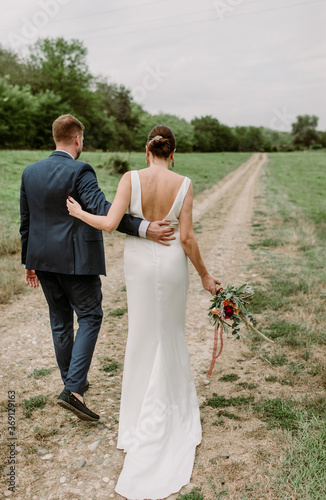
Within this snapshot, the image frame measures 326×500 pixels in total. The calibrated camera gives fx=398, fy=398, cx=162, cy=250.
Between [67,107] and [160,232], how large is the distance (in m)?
47.4

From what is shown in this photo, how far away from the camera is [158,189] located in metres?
2.81

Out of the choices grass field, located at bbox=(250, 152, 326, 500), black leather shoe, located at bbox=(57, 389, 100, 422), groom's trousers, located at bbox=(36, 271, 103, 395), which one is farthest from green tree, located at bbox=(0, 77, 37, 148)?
black leather shoe, located at bbox=(57, 389, 100, 422)

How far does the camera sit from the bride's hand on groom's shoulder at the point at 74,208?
2895 mm

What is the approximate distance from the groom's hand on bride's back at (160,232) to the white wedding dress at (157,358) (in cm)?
5

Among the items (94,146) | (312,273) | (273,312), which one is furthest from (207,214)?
(94,146)

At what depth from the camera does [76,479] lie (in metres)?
2.66

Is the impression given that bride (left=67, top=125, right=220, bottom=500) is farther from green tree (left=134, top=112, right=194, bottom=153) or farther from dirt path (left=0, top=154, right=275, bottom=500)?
green tree (left=134, top=112, right=194, bottom=153)

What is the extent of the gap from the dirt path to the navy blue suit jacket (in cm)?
128

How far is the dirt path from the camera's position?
8.67 ft

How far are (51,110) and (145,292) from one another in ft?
150

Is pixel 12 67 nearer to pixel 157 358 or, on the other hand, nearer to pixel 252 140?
pixel 252 140

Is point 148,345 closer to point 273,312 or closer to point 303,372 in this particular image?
point 303,372

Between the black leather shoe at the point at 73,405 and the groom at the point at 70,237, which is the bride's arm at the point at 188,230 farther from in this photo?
the black leather shoe at the point at 73,405

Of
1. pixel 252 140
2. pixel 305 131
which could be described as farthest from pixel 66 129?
pixel 305 131
